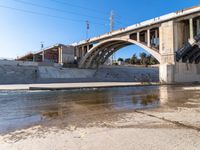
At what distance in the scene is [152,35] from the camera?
41688 millimetres

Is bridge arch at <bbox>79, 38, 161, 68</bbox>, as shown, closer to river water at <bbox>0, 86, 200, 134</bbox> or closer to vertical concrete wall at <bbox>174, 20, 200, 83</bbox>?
vertical concrete wall at <bbox>174, 20, 200, 83</bbox>

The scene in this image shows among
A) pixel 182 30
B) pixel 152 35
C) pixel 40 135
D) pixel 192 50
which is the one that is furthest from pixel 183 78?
pixel 40 135

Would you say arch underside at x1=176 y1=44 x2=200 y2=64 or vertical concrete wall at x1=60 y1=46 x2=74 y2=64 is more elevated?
vertical concrete wall at x1=60 y1=46 x2=74 y2=64

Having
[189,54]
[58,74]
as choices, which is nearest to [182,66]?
[189,54]

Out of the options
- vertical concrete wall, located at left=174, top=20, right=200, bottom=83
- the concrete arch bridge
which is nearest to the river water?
the concrete arch bridge

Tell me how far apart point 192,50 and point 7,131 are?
35871 millimetres

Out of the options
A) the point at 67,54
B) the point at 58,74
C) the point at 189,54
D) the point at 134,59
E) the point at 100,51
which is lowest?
the point at 58,74

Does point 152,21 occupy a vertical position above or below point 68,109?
above

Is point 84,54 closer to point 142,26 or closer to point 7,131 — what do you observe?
point 142,26

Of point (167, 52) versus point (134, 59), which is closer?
point (167, 52)

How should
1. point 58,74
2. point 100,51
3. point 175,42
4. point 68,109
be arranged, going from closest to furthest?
point 68,109, point 175,42, point 58,74, point 100,51

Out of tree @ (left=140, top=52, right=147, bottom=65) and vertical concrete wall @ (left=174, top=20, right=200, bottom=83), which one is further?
tree @ (left=140, top=52, right=147, bottom=65)

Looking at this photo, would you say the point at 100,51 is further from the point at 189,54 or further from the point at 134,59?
the point at 134,59

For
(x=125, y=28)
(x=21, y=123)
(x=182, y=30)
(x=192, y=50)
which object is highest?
(x=125, y=28)
